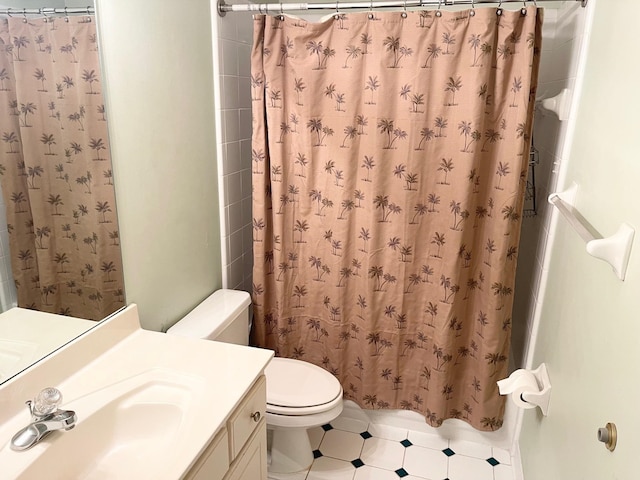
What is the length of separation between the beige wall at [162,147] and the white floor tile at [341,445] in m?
0.95

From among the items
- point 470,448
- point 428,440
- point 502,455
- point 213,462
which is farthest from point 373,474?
point 213,462

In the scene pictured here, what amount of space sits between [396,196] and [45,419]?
4.72 feet

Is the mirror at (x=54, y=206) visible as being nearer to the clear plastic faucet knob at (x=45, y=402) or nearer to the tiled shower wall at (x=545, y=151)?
the clear plastic faucet knob at (x=45, y=402)

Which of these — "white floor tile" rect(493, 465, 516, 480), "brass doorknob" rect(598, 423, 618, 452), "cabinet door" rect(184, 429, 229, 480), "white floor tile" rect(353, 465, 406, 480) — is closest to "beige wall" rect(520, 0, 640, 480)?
"brass doorknob" rect(598, 423, 618, 452)

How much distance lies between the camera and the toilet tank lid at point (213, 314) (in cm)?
182

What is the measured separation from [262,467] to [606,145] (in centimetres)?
144

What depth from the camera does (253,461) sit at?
1.53 metres

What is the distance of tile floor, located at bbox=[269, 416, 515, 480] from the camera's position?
2.15 metres

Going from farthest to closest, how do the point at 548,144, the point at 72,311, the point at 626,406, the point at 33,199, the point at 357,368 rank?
the point at 357,368 → the point at 548,144 → the point at 72,311 → the point at 33,199 → the point at 626,406

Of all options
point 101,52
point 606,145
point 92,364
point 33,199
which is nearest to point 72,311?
point 92,364

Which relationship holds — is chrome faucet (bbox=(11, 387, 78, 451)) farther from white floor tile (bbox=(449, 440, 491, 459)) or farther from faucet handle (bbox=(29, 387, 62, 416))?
white floor tile (bbox=(449, 440, 491, 459))

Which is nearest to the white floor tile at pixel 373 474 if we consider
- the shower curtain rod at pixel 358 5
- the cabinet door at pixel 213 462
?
the cabinet door at pixel 213 462

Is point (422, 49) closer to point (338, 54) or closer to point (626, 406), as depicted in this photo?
point (338, 54)

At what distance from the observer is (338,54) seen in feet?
6.32
